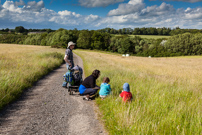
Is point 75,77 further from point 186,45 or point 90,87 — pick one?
point 186,45

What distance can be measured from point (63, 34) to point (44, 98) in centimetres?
7764

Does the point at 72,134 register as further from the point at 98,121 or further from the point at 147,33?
the point at 147,33

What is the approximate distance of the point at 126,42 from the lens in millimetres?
83312

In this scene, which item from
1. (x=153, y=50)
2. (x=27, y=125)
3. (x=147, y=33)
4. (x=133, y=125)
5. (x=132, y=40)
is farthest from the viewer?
(x=147, y=33)

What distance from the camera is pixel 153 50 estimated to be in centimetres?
7606

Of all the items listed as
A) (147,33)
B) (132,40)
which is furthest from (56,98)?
(147,33)

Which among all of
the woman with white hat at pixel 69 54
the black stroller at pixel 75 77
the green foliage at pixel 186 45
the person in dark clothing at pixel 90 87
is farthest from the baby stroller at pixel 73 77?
the green foliage at pixel 186 45

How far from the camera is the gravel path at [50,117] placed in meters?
4.02

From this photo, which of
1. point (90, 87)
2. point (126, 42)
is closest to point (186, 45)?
point (126, 42)

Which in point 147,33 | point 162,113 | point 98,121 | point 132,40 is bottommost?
point 98,121

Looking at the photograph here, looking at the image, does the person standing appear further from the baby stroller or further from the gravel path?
the gravel path

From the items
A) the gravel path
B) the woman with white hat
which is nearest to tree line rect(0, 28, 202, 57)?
the woman with white hat

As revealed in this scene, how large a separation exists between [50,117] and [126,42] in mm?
81844

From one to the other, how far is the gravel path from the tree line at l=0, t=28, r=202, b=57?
65.2m
